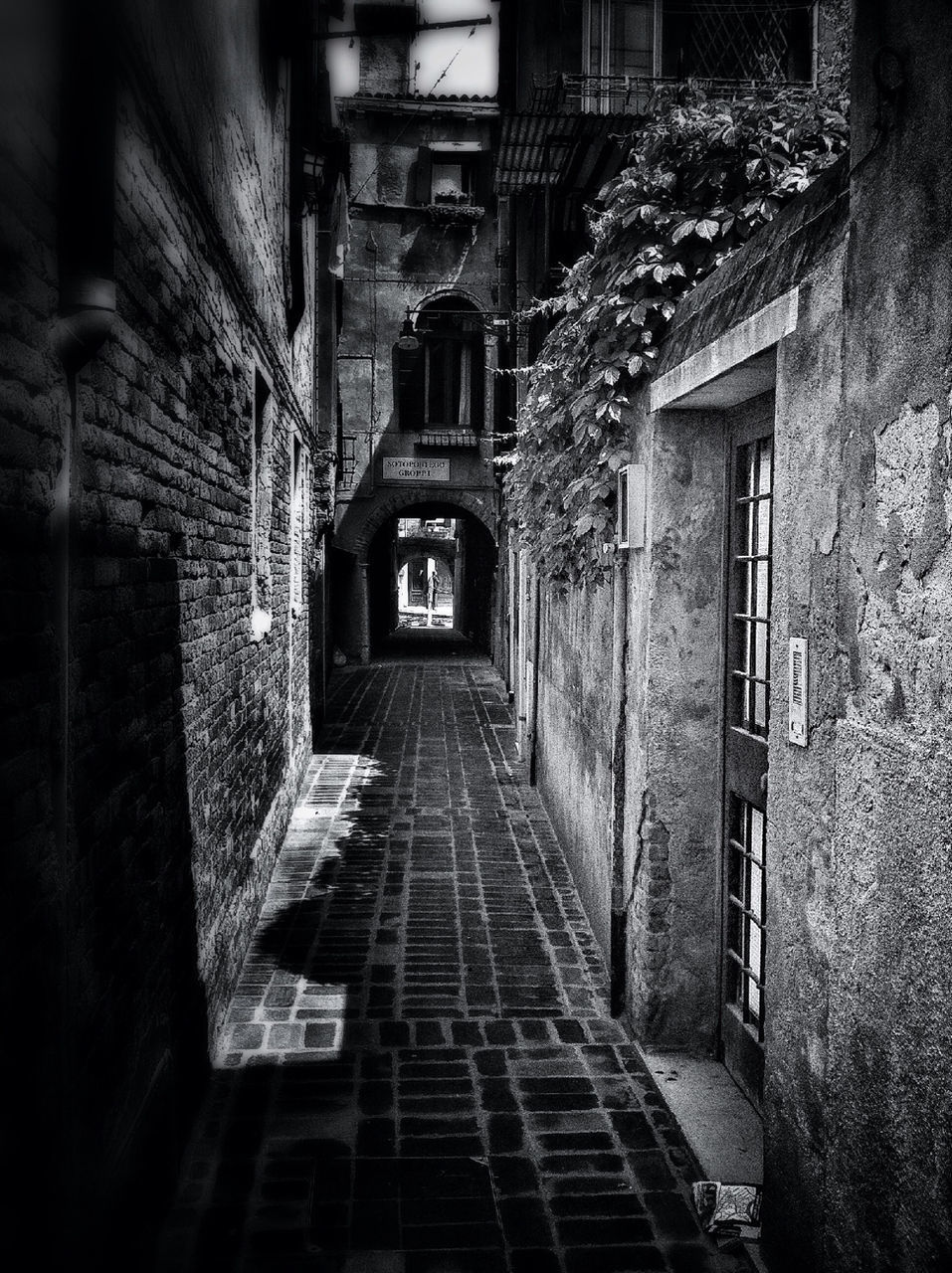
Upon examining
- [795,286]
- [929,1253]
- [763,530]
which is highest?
[795,286]

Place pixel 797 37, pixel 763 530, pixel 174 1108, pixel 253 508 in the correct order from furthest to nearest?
pixel 797 37
pixel 253 508
pixel 763 530
pixel 174 1108

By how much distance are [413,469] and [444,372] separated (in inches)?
82.4

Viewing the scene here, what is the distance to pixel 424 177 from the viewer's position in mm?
18062

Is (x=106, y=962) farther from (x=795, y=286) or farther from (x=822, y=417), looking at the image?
(x=795, y=286)

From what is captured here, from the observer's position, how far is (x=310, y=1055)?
4148 mm

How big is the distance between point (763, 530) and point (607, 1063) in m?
2.53

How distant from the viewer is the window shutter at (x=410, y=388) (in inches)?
719

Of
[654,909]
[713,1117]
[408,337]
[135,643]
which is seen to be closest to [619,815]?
[654,909]

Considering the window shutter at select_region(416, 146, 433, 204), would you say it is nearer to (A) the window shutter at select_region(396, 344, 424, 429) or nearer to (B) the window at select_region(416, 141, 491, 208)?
(B) the window at select_region(416, 141, 491, 208)

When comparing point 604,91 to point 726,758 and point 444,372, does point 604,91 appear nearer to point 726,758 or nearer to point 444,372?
point 726,758

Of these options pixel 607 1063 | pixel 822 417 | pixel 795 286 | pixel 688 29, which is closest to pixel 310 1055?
pixel 607 1063

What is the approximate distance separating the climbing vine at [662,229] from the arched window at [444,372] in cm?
1381

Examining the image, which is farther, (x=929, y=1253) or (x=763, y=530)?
(x=763, y=530)

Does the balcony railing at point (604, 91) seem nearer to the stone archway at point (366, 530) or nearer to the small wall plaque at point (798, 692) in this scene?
the small wall plaque at point (798, 692)
